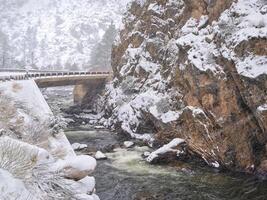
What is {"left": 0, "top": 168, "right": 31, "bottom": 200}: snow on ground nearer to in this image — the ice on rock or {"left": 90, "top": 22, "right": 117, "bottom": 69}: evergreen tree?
the ice on rock

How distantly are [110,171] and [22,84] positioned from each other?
13.1 meters

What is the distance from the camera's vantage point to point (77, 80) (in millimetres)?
68562

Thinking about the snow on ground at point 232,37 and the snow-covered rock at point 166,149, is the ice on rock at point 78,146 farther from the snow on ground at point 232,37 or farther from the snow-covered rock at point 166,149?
the snow on ground at point 232,37

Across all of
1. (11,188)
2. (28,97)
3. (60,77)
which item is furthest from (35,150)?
(60,77)

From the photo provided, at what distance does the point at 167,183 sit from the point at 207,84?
12.0 metres

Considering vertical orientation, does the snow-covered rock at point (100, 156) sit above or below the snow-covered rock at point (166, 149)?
below

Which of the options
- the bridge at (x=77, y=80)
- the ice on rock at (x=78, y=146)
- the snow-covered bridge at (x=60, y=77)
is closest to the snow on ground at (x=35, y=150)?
the ice on rock at (x=78, y=146)

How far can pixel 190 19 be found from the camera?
45969mm

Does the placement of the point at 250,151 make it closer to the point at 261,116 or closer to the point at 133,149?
the point at 261,116

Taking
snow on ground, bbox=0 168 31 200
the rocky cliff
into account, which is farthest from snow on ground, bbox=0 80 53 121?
snow on ground, bbox=0 168 31 200

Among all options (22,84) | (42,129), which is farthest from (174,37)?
(42,129)

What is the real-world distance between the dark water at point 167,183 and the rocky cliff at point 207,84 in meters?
3.25

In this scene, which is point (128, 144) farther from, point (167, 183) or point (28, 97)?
point (167, 183)

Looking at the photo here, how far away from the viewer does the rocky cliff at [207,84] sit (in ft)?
111
